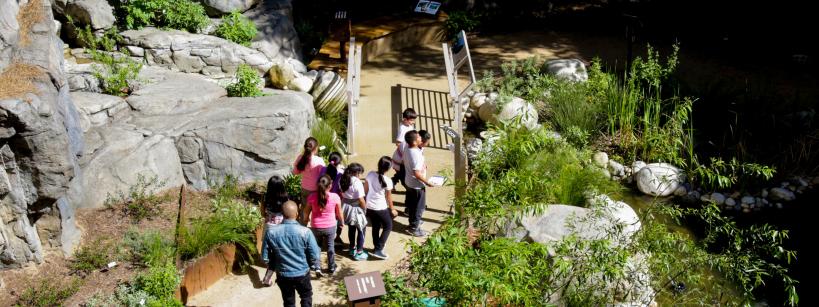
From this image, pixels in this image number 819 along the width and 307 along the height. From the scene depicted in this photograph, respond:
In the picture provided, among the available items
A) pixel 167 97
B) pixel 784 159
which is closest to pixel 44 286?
pixel 167 97

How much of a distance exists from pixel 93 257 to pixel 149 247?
1.66ft

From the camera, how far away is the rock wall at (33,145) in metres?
6.96

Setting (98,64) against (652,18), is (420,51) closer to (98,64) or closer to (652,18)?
(652,18)

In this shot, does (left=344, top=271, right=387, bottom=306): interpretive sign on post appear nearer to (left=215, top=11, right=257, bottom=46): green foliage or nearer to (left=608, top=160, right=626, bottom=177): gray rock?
(left=608, top=160, right=626, bottom=177): gray rock

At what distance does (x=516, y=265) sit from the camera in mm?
6105

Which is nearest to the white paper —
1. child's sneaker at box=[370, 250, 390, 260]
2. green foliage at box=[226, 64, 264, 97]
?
child's sneaker at box=[370, 250, 390, 260]

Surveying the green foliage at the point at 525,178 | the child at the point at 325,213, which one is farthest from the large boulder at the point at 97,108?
the green foliage at the point at 525,178

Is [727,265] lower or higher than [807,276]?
higher

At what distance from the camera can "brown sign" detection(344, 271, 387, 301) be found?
251 inches

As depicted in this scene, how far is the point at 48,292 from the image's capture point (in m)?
Result: 7.09

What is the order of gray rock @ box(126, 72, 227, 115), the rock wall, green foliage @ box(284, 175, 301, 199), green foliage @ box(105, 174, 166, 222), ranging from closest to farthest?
the rock wall
green foliage @ box(105, 174, 166, 222)
green foliage @ box(284, 175, 301, 199)
gray rock @ box(126, 72, 227, 115)

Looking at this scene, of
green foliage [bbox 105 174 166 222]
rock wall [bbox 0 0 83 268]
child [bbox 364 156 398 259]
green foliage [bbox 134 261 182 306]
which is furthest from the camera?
green foliage [bbox 105 174 166 222]

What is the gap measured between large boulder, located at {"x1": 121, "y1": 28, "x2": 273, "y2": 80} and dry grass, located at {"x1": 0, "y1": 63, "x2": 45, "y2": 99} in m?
3.72

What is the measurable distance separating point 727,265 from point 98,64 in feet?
25.6
